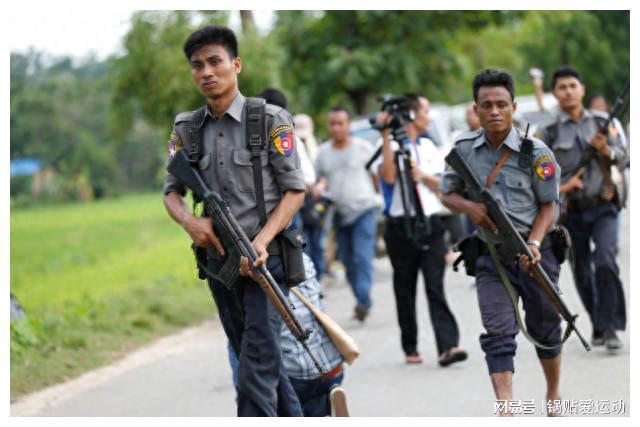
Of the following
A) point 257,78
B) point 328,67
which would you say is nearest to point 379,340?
point 257,78

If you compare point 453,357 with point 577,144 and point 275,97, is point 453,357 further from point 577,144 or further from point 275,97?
point 275,97

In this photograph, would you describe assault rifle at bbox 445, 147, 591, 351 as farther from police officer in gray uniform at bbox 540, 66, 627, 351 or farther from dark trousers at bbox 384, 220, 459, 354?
dark trousers at bbox 384, 220, 459, 354

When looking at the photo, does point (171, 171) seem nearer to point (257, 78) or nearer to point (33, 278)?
point (257, 78)

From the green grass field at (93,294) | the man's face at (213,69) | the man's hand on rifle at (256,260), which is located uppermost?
the man's face at (213,69)

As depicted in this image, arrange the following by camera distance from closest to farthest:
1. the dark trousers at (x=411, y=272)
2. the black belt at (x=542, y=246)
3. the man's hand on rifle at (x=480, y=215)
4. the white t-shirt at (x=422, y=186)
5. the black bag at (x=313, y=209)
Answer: the man's hand on rifle at (x=480, y=215), the black belt at (x=542, y=246), the dark trousers at (x=411, y=272), the white t-shirt at (x=422, y=186), the black bag at (x=313, y=209)

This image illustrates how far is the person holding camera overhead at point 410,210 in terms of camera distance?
8406mm

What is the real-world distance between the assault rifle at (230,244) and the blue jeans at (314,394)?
682 mm

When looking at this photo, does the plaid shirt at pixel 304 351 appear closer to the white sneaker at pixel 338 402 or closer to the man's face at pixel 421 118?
the white sneaker at pixel 338 402

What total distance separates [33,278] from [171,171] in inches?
592

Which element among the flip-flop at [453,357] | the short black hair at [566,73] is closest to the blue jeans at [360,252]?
the flip-flop at [453,357]

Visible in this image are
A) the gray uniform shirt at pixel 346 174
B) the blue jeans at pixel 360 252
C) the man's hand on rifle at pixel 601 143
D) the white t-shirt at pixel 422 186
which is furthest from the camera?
the gray uniform shirt at pixel 346 174

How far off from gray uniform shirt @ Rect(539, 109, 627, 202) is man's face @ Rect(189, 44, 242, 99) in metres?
3.36

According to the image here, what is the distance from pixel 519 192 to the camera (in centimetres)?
603

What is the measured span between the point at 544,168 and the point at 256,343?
5.92 ft
